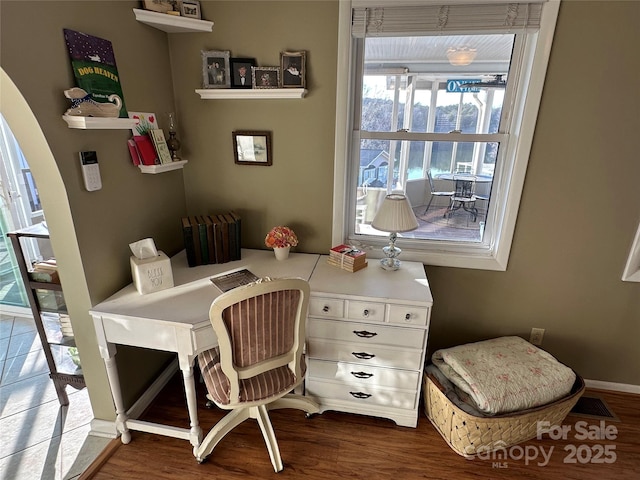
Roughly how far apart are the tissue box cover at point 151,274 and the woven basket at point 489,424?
4.77 ft

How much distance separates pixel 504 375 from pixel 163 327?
1.62 meters

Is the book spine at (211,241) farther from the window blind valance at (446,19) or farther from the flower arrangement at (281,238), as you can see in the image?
the window blind valance at (446,19)

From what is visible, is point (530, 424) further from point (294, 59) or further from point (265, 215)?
point (294, 59)

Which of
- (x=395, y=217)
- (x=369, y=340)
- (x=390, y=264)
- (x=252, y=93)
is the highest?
(x=252, y=93)

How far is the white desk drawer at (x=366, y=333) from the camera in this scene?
1774mm

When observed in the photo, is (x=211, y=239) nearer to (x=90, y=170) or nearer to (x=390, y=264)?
(x=90, y=170)

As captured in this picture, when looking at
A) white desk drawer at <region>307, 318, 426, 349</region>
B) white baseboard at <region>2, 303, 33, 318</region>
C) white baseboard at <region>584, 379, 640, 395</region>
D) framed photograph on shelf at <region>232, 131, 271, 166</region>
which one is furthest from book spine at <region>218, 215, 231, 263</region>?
white baseboard at <region>584, 379, 640, 395</region>

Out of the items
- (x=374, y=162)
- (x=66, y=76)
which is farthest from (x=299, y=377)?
(x=66, y=76)

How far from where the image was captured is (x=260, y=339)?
150cm

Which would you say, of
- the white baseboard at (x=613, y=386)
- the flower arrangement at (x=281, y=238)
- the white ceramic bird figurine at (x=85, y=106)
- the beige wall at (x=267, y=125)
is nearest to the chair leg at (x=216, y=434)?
the flower arrangement at (x=281, y=238)

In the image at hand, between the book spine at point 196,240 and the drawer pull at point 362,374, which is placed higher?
the book spine at point 196,240

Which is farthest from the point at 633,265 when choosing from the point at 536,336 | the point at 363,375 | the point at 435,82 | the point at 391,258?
the point at 363,375

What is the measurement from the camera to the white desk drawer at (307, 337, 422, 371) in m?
1.81

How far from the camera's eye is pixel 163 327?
5.12 ft
